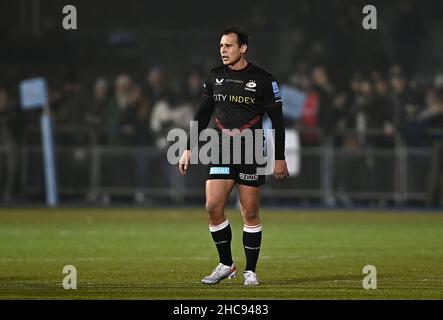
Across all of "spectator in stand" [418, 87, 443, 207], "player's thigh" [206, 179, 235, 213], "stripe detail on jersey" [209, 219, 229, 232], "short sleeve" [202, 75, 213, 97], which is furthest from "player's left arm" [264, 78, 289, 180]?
"spectator in stand" [418, 87, 443, 207]

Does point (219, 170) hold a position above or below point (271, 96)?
below

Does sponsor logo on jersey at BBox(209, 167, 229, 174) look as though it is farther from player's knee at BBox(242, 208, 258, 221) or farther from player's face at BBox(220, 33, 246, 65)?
player's face at BBox(220, 33, 246, 65)

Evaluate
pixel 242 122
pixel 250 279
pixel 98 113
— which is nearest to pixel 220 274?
pixel 250 279

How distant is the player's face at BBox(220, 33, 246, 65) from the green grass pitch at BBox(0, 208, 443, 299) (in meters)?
2.39

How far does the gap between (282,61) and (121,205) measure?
22.0ft

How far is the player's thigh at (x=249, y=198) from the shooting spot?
1368 centimetres

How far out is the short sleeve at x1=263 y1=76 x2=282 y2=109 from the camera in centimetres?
1366

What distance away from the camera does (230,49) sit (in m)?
13.6

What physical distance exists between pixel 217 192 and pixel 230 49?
152cm

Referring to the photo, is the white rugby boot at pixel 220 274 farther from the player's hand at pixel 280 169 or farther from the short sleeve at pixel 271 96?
the short sleeve at pixel 271 96

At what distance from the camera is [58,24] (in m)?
34.9

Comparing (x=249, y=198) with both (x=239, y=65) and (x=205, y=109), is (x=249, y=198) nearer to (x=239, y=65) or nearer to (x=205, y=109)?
(x=205, y=109)

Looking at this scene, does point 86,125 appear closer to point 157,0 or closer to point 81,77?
point 81,77
